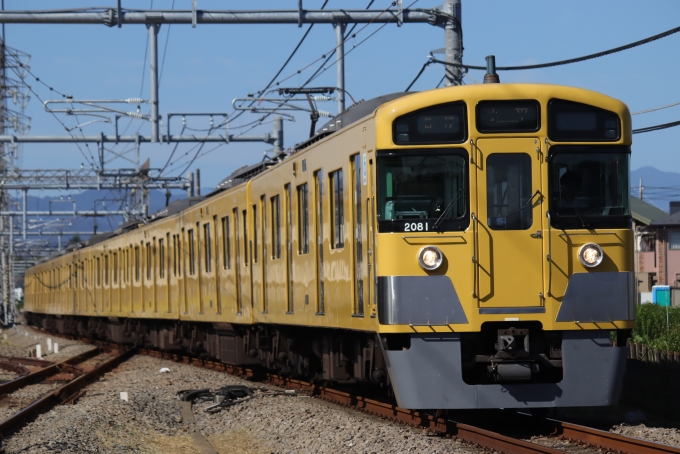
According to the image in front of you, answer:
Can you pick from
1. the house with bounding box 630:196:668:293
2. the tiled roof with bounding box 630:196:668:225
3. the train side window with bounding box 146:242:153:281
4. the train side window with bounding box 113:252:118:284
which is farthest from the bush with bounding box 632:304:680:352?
the tiled roof with bounding box 630:196:668:225

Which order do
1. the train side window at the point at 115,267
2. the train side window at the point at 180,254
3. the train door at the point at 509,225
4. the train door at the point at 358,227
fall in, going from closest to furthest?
the train door at the point at 509,225 → the train door at the point at 358,227 → the train side window at the point at 180,254 → the train side window at the point at 115,267

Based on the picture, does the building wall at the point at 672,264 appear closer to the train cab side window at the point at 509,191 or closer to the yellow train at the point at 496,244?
the yellow train at the point at 496,244

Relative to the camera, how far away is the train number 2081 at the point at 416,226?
8773mm

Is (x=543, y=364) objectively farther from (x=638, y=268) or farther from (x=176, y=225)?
(x=638, y=268)

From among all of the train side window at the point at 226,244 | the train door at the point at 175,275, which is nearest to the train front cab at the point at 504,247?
the train side window at the point at 226,244

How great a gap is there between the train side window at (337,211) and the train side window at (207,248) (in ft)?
24.9

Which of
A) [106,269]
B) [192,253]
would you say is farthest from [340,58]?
[106,269]

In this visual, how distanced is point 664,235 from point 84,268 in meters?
24.0

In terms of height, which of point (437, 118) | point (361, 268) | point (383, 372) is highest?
point (437, 118)

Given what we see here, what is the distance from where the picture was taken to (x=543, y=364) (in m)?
8.80

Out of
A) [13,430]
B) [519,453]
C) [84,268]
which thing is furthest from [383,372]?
[84,268]

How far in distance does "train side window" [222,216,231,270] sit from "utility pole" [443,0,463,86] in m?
4.99

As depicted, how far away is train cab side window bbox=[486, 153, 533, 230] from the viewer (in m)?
8.84

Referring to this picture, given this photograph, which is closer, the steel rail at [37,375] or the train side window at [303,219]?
the train side window at [303,219]
